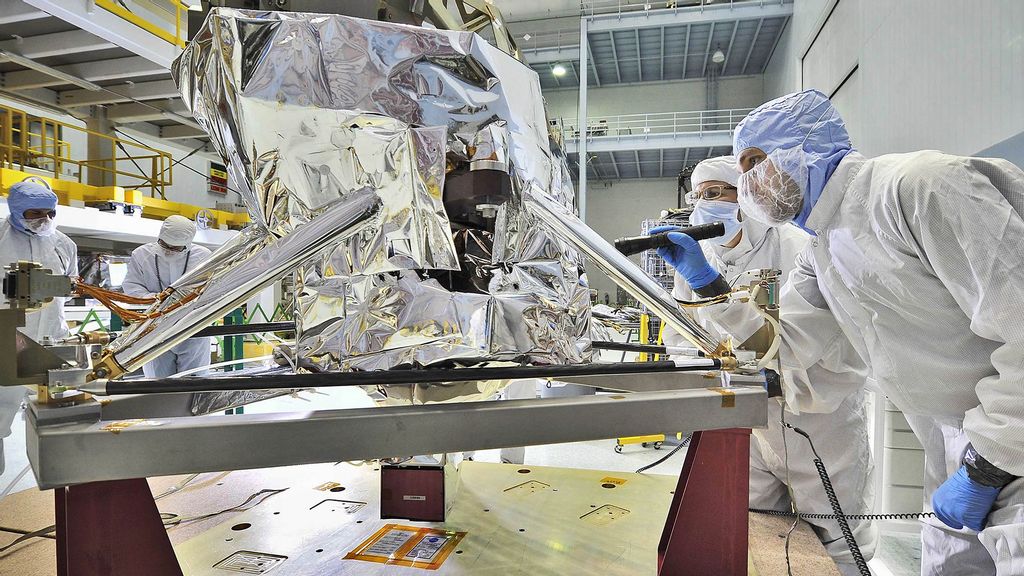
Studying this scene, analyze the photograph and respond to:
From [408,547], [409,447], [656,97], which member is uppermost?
[656,97]

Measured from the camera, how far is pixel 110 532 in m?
0.62

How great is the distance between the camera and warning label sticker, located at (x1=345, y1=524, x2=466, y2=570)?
3.04 feet

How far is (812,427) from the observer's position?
145cm

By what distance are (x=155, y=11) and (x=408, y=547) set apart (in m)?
5.69

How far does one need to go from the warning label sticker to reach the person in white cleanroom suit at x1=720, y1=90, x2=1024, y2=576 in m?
0.85

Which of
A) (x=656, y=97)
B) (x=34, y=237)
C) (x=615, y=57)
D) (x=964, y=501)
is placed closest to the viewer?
(x=964, y=501)

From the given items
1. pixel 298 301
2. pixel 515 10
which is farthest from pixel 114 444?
pixel 515 10

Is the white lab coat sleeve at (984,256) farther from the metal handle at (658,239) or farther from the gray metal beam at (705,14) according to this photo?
the gray metal beam at (705,14)

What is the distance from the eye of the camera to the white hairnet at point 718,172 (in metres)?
1.89

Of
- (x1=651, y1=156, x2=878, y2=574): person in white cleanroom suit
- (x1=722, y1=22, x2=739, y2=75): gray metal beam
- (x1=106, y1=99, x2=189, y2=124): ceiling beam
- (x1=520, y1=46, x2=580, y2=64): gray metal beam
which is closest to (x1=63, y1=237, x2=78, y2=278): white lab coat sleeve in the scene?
(x1=651, y1=156, x2=878, y2=574): person in white cleanroom suit

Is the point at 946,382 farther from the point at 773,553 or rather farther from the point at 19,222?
the point at 19,222

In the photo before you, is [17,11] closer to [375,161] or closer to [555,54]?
[375,161]

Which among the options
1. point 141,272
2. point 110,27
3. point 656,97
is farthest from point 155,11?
point 656,97

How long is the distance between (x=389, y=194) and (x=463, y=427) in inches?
14.6
